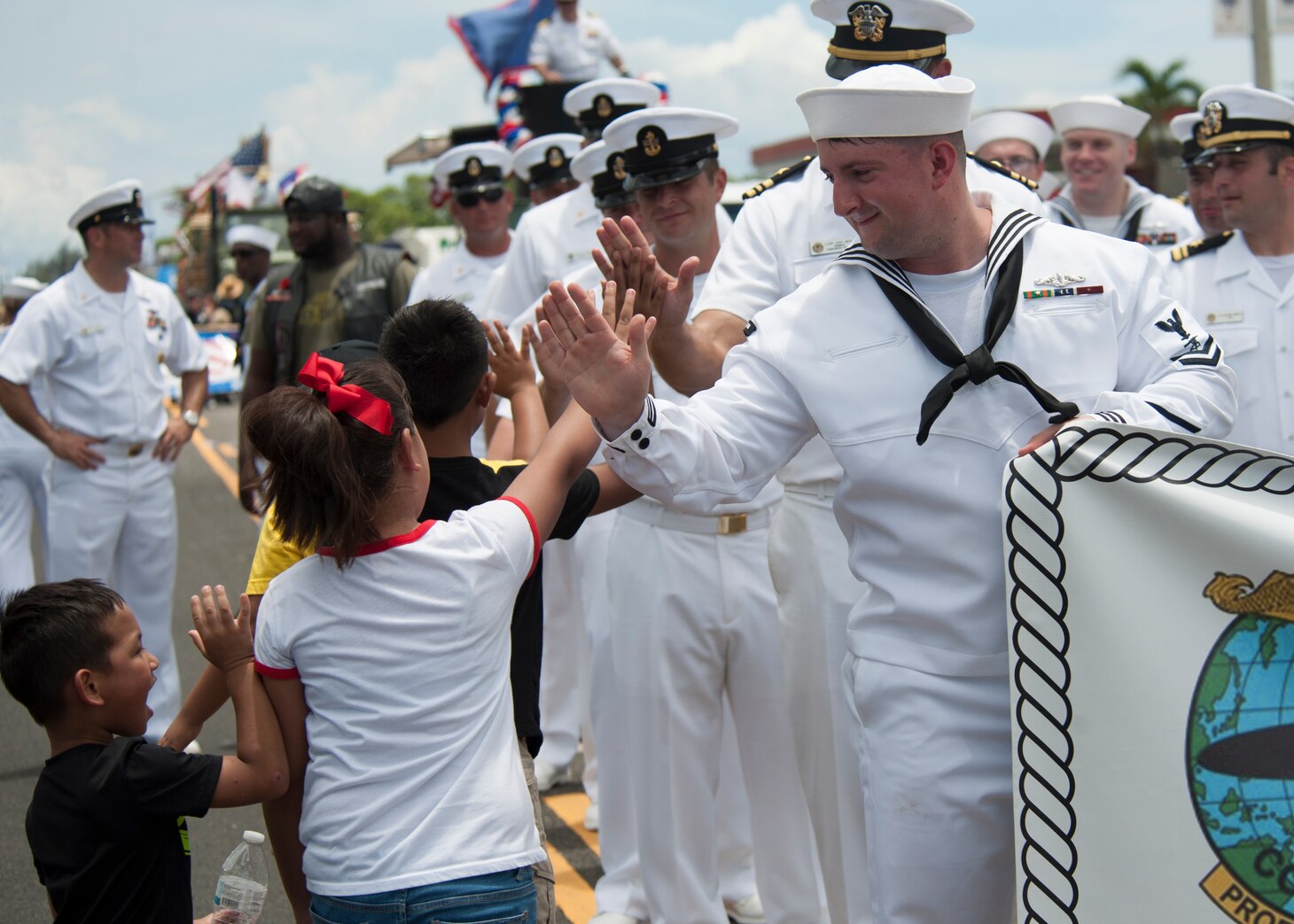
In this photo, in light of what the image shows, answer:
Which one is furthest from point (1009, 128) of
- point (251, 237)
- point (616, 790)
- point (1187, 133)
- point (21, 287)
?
point (21, 287)

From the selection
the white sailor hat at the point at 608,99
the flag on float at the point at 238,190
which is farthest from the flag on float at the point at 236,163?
the white sailor hat at the point at 608,99

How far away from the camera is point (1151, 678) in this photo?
8.08 feet

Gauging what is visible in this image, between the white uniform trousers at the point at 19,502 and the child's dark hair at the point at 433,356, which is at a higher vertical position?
the child's dark hair at the point at 433,356

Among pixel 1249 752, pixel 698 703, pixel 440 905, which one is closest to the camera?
pixel 1249 752

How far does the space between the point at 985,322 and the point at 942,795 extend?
0.90 metres

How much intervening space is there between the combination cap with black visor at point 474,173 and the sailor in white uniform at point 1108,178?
8.78 feet

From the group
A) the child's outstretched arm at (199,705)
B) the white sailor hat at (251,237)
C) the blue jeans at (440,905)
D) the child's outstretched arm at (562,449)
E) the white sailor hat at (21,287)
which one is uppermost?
the child's outstretched arm at (562,449)

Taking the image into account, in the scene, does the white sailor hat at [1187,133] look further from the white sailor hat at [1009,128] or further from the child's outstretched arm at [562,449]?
the child's outstretched arm at [562,449]

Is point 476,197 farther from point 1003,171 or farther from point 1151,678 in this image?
point 1151,678

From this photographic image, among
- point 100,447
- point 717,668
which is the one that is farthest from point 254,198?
point 717,668

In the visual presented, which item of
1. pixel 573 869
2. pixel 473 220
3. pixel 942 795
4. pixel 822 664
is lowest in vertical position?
pixel 573 869

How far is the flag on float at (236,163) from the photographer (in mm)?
25984

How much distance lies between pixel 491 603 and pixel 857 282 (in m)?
0.96

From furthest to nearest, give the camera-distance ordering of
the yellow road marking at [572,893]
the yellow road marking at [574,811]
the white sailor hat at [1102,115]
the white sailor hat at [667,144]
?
1. the white sailor hat at [1102,115]
2. the yellow road marking at [574,811]
3. the yellow road marking at [572,893]
4. the white sailor hat at [667,144]
